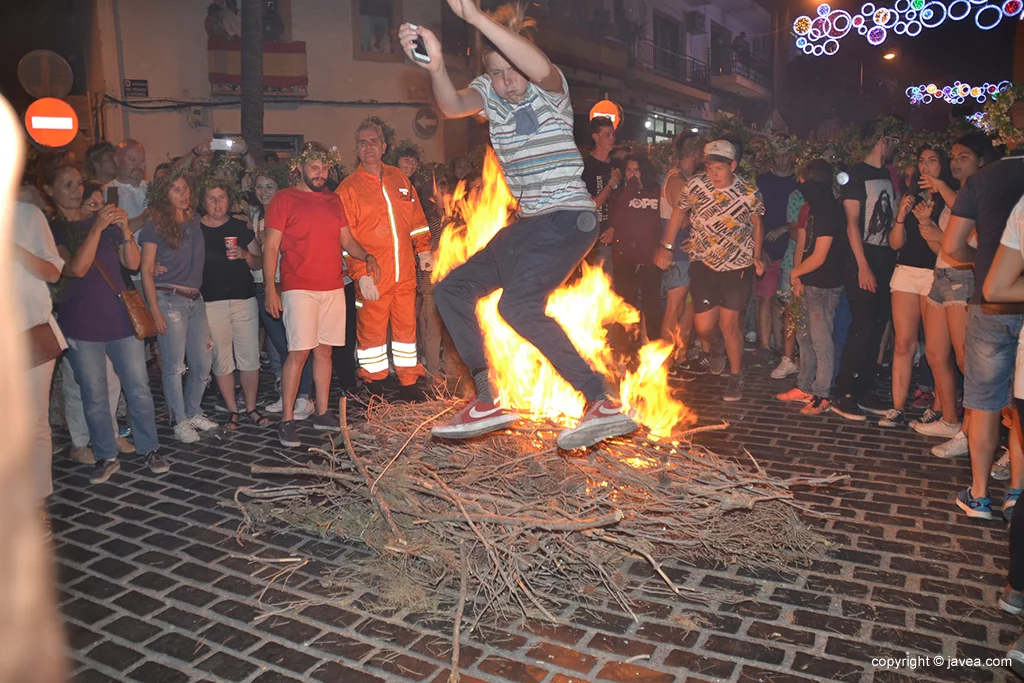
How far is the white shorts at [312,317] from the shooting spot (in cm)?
716

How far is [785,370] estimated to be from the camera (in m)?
9.51

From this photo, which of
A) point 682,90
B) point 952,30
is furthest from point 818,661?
point 682,90

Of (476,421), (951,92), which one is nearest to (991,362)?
(476,421)

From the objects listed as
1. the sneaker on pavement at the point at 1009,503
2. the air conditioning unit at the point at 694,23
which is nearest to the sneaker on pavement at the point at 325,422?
the sneaker on pavement at the point at 1009,503

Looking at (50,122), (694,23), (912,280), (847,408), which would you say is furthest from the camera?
(694,23)

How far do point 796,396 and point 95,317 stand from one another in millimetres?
6765

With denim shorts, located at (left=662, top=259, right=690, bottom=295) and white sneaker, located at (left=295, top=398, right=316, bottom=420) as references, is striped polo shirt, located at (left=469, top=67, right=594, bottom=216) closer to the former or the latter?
white sneaker, located at (left=295, top=398, right=316, bottom=420)

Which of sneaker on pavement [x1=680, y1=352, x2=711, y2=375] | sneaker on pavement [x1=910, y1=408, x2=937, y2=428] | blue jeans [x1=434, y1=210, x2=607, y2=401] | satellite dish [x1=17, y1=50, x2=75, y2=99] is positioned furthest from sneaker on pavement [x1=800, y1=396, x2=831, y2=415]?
satellite dish [x1=17, y1=50, x2=75, y2=99]

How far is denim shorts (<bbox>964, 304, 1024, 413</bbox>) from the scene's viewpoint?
511 cm

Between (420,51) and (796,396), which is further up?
(420,51)

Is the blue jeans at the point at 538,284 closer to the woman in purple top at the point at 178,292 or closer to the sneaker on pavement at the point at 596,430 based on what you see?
the sneaker on pavement at the point at 596,430

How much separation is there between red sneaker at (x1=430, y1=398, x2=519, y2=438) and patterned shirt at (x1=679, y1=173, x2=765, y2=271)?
15.2ft

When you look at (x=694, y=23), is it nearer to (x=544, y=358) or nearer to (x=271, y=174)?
(x=271, y=174)

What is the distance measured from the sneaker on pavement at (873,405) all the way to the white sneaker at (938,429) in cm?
53
